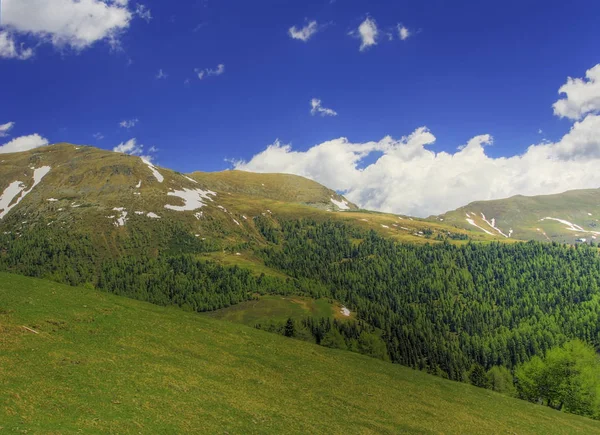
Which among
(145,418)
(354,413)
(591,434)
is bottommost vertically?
(591,434)

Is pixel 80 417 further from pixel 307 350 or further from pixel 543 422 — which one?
pixel 543 422

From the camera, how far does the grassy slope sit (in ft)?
78.3

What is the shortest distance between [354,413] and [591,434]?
35.4 metres

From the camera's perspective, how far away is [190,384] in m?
31.0

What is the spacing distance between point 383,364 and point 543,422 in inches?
855

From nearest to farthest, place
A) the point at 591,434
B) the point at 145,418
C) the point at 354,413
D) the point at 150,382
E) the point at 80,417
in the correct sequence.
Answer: the point at 80,417 → the point at 145,418 → the point at 150,382 → the point at 354,413 → the point at 591,434

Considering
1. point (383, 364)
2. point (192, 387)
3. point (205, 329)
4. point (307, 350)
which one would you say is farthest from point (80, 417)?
point (383, 364)

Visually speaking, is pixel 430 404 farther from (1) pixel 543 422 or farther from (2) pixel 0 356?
(2) pixel 0 356

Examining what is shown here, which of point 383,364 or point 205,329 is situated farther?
point 383,364

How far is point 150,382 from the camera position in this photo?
95.6 feet

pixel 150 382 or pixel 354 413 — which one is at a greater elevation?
pixel 150 382

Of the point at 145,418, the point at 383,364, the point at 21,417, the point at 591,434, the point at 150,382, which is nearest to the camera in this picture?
the point at 21,417

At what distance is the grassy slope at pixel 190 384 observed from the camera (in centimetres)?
2386

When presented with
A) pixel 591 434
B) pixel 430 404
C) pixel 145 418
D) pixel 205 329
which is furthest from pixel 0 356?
pixel 591 434
